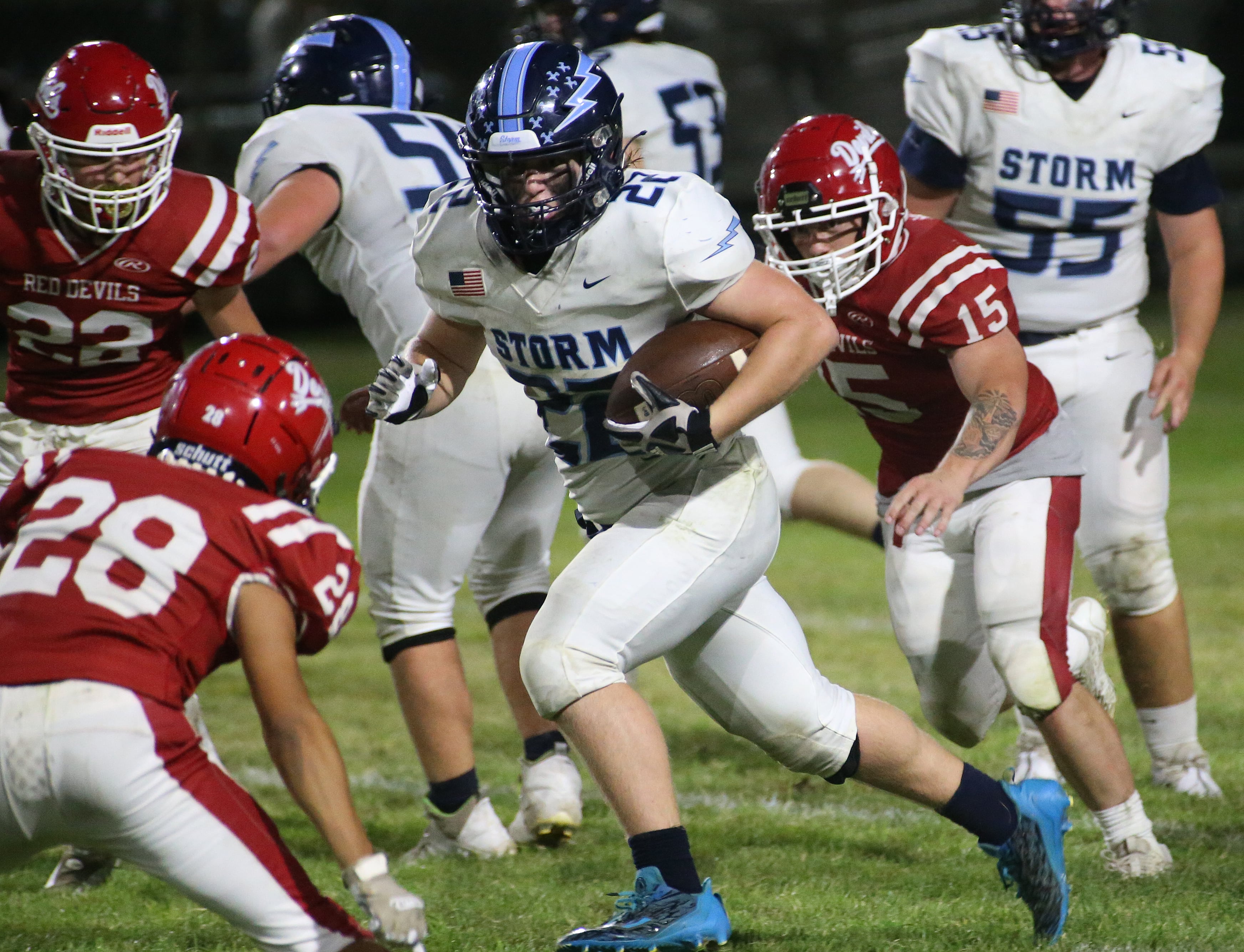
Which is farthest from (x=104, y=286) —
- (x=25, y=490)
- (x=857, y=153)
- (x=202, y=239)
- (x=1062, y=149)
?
(x=1062, y=149)

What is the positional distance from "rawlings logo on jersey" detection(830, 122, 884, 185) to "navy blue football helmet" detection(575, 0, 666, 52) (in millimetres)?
1482

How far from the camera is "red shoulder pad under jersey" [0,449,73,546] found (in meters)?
2.24

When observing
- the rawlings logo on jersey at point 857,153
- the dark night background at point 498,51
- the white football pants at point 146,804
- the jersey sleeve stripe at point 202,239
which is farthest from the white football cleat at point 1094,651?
the dark night background at point 498,51

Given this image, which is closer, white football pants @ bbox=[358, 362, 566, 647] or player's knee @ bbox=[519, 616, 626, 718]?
player's knee @ bbox=[519, 616, 626, 718]

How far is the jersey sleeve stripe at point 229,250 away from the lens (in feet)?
10.8

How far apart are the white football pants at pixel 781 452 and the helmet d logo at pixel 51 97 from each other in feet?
7.28

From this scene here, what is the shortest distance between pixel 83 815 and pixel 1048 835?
1.64 m

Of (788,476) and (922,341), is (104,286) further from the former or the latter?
(788,476)

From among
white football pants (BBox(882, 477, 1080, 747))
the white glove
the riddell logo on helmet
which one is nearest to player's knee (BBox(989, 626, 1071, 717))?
white football pants (BBox(882, 477, 1080, 747))

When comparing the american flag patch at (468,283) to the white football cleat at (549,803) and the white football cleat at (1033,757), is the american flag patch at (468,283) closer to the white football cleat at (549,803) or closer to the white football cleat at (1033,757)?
the white football cleat at (549,803)

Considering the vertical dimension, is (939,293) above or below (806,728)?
above

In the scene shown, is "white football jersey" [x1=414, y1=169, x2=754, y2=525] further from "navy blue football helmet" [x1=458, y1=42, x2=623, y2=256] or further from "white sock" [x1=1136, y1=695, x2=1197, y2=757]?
"white sock" [x1=1136, y1=695, x2=1197, y2=757]

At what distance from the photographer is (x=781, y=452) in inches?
187

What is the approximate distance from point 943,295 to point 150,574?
5.41ft
